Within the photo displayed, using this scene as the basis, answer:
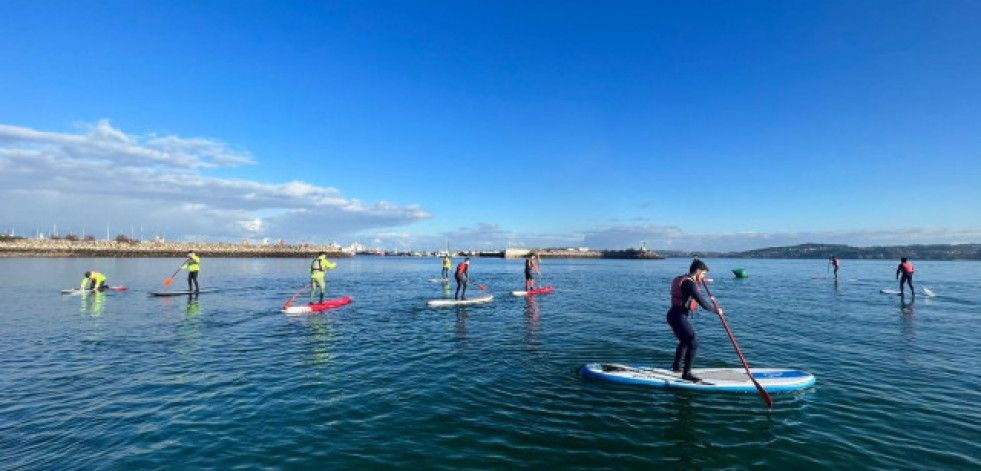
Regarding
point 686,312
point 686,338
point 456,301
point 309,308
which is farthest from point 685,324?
point 309,308

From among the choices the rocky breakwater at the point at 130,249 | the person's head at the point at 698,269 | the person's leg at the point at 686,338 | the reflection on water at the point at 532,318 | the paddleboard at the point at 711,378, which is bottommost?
the reflection on water at the point at 532,318

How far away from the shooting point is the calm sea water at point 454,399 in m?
6.92

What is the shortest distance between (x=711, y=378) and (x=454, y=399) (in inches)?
254

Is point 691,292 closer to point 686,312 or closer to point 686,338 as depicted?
point 686,312

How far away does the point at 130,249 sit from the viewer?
11400 centimetres

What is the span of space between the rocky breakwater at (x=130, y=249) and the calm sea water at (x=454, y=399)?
376 ft

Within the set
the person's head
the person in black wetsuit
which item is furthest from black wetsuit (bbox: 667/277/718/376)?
the person's head

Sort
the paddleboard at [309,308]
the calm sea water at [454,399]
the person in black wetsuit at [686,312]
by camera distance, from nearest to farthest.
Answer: the calm sea water at [454,399] < the person in black wetsuit at [686,312] < the paddleboard at [309,308]

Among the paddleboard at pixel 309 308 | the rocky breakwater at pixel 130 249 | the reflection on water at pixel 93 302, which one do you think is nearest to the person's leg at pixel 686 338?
the paddleboard at pixel 309 308

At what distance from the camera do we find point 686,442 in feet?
24.6

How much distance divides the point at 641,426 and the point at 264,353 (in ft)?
37.4

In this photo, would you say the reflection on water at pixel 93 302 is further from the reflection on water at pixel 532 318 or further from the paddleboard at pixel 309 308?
the reflection on water at pixel 532 318

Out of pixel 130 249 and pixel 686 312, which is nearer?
pixel 686 312

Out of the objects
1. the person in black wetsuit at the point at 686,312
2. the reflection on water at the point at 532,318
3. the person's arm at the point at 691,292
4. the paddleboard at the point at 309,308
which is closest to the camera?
the person's arm at the point at 691,292
